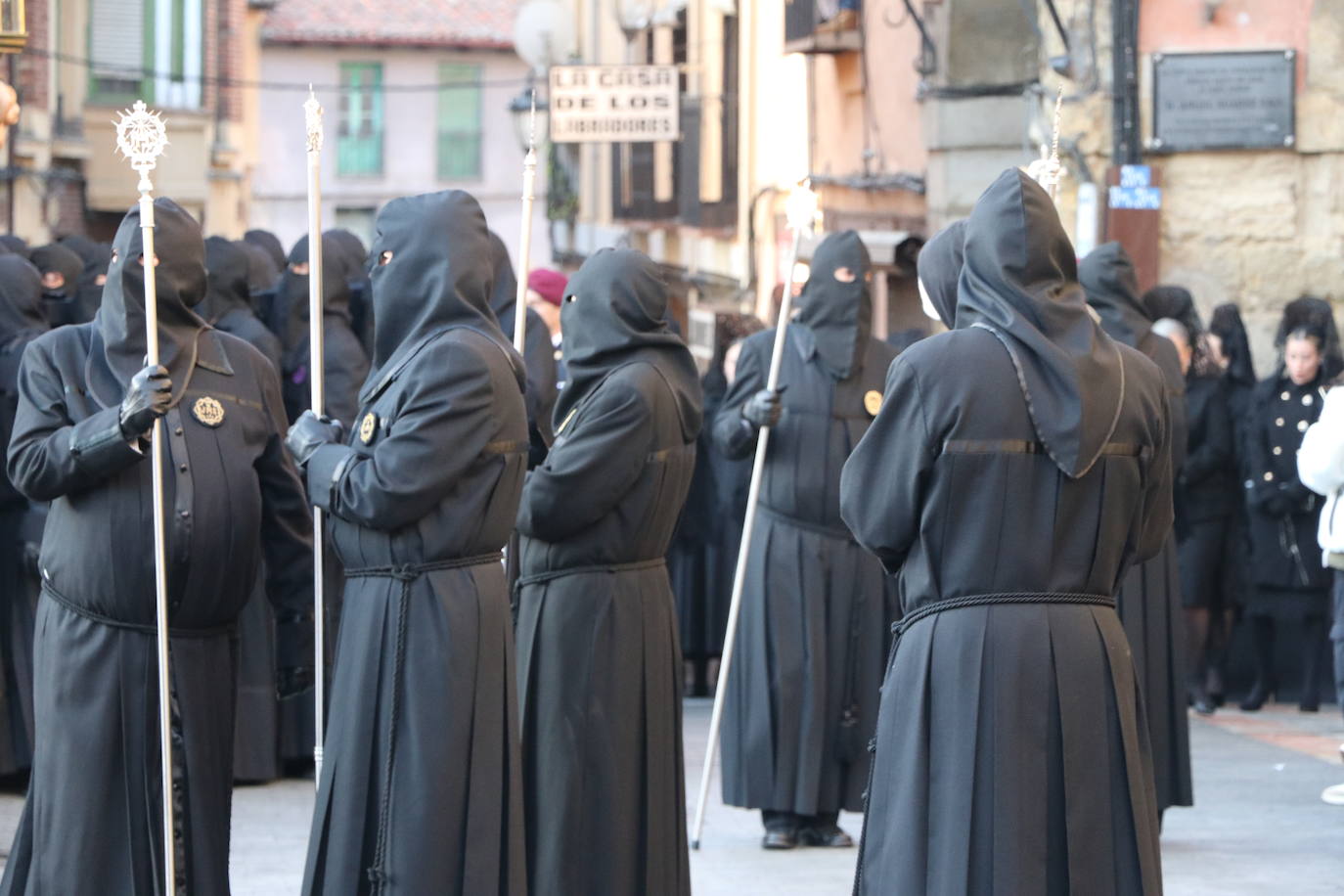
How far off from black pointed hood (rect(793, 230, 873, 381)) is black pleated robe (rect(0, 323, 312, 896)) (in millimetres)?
3018

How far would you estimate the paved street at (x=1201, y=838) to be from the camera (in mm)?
8570

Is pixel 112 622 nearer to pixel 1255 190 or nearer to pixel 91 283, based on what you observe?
pixel 91 283

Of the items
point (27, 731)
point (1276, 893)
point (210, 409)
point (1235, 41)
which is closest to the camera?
point (210, 409)

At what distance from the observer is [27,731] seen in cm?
988

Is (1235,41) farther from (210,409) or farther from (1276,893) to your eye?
(210,409)

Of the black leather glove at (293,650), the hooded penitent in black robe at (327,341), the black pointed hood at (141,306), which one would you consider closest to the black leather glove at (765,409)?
the hooded penitent in black robe at (327,341)

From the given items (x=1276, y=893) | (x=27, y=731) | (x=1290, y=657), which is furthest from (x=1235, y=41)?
(x=27, y=731)

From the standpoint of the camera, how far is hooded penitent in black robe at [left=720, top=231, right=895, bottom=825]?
9133 millimetres

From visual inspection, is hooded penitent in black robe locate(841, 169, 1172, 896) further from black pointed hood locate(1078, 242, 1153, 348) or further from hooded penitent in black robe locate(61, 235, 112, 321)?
hooded penitent in black robe locate(61, 235, 112, 321)

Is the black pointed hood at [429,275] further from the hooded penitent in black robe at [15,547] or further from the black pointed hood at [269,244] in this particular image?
the black pointed hood at [269,244]

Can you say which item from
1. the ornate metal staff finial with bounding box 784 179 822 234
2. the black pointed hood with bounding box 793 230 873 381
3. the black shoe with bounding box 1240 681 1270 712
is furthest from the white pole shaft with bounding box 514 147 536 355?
the black shoe with bounding box 1240 681 1270 712

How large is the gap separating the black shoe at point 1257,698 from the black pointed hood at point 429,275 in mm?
7382

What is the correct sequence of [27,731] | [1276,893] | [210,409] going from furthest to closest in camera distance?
[27,731] < [1276,893] < [210,409]

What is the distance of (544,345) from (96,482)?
3597mm
